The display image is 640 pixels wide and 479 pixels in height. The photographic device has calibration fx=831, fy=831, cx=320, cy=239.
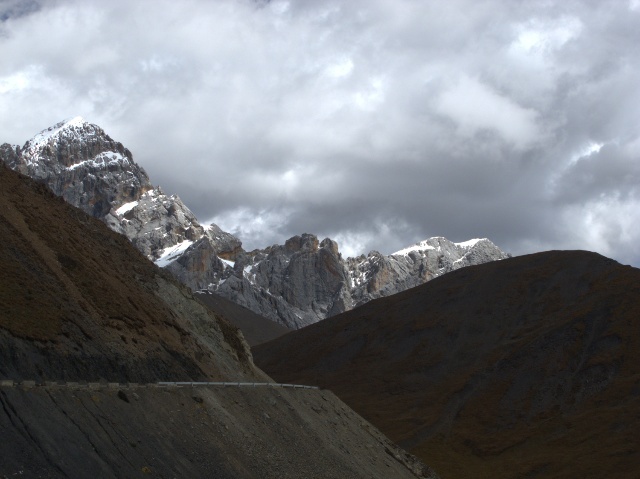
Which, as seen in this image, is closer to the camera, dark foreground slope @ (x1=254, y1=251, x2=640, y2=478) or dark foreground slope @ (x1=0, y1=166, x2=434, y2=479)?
dark foreground slope @ (x1=0, y1=166, x2=434, y2=479)

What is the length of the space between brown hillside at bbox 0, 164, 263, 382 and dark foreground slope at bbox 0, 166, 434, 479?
0.10 metres

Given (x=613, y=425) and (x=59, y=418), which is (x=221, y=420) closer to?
(x=59, y=418)

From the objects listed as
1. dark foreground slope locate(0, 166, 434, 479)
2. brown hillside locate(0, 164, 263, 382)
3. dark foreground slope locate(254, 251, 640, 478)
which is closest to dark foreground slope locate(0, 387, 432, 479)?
dark foreground slope locate(0, 166, 434, 479)

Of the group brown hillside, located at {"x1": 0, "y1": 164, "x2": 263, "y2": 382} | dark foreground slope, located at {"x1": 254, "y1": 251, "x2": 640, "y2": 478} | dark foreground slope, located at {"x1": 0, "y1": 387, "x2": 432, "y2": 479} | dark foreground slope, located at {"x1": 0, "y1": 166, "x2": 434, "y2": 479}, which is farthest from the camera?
dark foreground slope, located at {"x1": 254, "y1": 251, "x2": 640, "y2": 478}

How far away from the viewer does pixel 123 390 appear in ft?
118

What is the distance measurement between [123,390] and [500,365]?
94.5m

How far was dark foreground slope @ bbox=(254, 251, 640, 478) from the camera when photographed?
95.4 metres

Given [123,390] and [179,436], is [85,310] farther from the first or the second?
[179,436]

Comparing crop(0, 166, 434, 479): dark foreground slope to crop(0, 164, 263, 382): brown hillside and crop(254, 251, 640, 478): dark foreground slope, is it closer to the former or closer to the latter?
crop(0, 164, 263, 382): brown hillside

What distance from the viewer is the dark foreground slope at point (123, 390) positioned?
2941 cm

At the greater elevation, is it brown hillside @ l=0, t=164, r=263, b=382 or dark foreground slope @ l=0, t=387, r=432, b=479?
brown hillside @ l=0, t=164, r=263, b=382

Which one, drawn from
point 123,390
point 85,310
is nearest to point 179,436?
point 123,390

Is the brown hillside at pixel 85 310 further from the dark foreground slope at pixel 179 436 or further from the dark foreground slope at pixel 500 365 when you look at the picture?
the dark foreground slope at pixel 500 365

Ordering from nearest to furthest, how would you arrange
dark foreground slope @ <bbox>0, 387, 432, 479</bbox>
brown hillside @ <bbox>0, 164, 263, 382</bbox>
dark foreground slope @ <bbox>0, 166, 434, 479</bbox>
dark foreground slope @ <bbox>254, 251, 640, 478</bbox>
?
dark foreground slope @ <bbox>0, 387, 432, 479</bbox> → dark foreground slope @ <bbox>0, 166, 434, 479</bbox> → brown hillside @ <bbox>0, 164, 263, 382</bbox> → dark foreground slope @ <bbox>254, 251, 640, 478</bbox>
